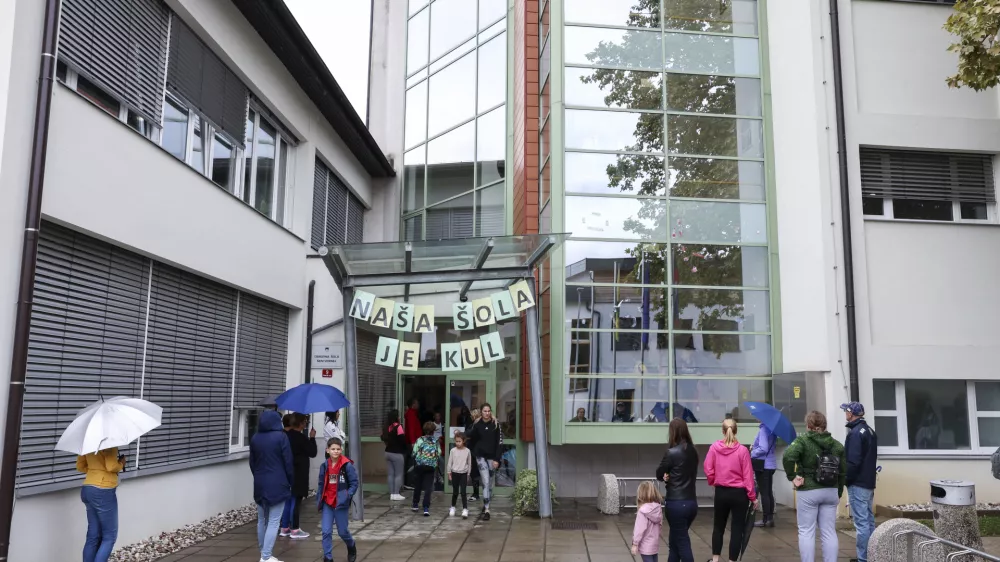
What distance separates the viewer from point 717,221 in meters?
13.9

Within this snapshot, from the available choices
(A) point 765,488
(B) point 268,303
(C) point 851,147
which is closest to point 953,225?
(C) point 851,147

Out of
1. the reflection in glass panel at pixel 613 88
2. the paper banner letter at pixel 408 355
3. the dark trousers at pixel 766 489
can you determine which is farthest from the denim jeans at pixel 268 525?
the reflection in glass panel at pixel 613 88

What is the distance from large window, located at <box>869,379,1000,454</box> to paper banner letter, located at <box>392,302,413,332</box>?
7026 millimetres

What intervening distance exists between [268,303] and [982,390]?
11257mm

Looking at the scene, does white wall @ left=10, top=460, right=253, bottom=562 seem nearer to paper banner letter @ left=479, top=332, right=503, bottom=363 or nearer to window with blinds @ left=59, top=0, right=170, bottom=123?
paper banner letter @ left=479, top=332, right=503, bottom=363

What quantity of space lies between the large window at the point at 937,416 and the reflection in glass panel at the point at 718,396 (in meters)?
1.80

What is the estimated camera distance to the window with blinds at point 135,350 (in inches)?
307

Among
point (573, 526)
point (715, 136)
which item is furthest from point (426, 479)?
point (715, 136)

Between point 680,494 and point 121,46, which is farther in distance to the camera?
point 121,46

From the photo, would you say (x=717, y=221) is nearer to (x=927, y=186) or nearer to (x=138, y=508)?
(x=927, y=186)

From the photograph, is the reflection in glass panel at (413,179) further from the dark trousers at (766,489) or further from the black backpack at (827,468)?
the black backpack at (827,468)

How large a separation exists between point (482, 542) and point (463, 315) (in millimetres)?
3425

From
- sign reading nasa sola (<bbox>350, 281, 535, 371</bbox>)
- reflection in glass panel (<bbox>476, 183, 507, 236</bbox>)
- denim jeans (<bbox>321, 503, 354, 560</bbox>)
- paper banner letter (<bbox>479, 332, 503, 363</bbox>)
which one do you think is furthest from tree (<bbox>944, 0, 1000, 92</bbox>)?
denim jeans (<bbox>321, 503, 354, 560</bbox>)

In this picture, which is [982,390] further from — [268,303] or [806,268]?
[268,303]
